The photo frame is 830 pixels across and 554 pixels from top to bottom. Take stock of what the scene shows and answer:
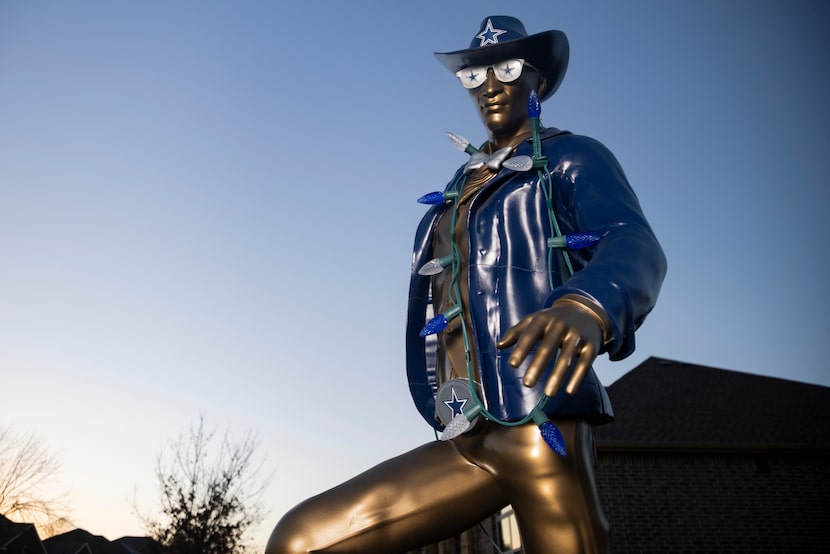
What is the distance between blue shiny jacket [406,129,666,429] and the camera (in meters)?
1.75

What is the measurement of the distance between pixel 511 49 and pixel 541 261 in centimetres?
88

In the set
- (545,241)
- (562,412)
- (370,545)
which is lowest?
(370,545)

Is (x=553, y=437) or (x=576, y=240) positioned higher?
(x=576, y=240)

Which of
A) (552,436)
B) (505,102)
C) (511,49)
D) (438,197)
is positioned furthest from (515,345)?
(511,49)

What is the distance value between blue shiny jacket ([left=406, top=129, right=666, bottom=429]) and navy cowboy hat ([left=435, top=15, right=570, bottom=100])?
35cm

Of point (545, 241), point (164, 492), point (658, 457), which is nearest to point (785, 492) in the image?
point (658, 457)

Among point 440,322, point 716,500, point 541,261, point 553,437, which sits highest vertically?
point 541,261

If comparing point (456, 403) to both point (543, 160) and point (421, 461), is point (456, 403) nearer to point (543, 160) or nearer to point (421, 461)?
point (421, 461)

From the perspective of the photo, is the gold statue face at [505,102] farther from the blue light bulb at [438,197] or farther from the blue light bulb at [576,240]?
the blue light bulb at [576,240]

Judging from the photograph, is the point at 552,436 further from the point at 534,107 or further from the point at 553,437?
the point at 534,107

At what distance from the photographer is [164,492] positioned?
22.1 meters

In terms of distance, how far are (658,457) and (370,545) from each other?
1450 cm

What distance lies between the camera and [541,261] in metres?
2.07

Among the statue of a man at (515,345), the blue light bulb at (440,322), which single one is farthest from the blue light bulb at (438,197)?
the blue light bulb at (440,322)
